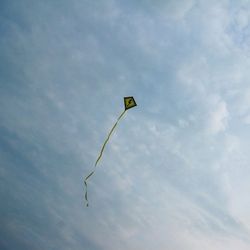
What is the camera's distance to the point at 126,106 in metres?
21.7
